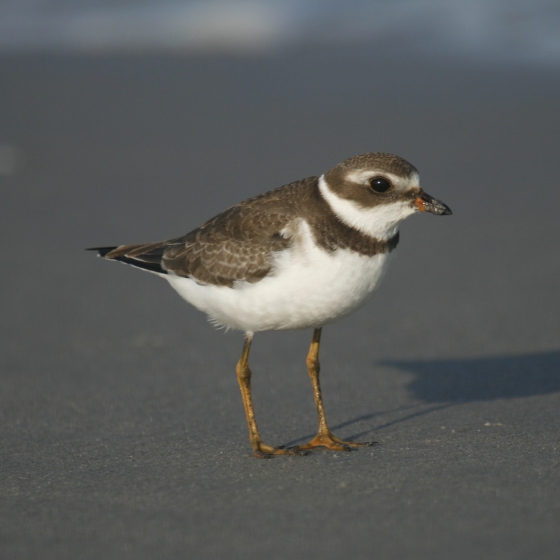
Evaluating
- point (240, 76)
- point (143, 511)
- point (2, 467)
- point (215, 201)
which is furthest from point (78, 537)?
point (240, 76)

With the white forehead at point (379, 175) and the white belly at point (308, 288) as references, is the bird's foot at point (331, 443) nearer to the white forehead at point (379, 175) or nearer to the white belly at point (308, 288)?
the white belly at point (308, 288)

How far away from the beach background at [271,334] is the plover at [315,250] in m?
0.71

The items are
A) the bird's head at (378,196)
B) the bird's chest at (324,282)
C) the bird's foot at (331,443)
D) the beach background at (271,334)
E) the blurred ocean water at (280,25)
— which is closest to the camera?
the beach background at (271,334)

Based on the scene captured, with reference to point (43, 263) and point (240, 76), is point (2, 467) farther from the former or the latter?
point (240, 76)

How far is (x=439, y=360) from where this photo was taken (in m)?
6.30

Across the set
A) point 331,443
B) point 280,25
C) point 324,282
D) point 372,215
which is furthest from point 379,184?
point 280,25

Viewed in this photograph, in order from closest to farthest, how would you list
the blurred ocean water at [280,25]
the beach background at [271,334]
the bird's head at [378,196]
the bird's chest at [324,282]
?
the beach background at [271,334]
the bird's chest at [324,282]
the bird's head at [378,196]
the blurred ocean water at [280,25]

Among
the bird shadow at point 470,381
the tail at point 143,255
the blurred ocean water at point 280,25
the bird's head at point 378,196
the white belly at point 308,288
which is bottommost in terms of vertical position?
the bird shadow at point 470,381

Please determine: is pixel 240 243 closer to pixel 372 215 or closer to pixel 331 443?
pixel 372 215

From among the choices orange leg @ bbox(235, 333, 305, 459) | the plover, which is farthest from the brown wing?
orange leg @ bbox(235, 333, 305, 459)

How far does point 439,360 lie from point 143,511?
302cm

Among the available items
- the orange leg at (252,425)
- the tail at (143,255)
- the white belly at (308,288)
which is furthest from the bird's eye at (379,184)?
the tail at (143,255)

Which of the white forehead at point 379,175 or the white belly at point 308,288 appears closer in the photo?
the white belly at point 308,288

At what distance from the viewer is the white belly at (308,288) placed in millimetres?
4555
